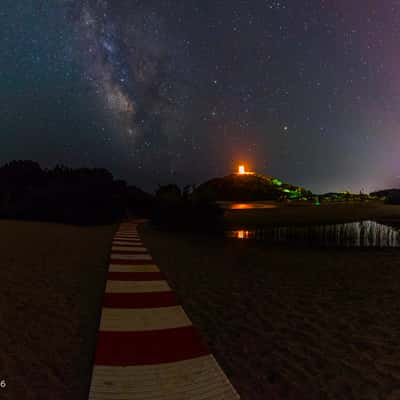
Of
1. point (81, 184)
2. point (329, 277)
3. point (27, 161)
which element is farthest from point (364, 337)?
point (27, 161)

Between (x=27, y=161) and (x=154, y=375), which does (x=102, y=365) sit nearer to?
(x=154, y=375)

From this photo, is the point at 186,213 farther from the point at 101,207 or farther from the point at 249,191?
the point at 249,191

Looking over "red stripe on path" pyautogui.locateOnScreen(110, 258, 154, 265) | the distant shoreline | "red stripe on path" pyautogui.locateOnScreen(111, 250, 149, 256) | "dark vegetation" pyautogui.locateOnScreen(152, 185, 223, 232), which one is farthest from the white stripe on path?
the distant shoreline

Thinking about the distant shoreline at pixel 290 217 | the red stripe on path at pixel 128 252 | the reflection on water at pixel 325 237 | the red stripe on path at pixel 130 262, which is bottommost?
the red stripe on path at pixel 130 262

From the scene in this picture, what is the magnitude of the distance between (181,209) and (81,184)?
9.81m

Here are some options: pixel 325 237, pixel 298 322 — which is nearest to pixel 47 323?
pixel 298 322

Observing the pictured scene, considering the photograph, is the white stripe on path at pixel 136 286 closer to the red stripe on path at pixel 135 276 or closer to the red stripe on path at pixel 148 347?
the red stripe on path at pixel 135 276

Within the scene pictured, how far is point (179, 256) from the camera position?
9078 mm

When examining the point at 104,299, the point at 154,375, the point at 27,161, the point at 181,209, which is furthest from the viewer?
the point at 27,161

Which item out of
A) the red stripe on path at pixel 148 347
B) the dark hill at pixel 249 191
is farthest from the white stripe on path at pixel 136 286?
the dark hill at pixel 249 191

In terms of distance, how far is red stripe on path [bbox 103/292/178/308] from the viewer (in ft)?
14.9

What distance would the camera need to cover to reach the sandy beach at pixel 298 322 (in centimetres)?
273

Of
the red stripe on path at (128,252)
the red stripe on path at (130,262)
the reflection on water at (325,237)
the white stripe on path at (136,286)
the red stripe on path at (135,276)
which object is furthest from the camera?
the reflection on water at (325,237)

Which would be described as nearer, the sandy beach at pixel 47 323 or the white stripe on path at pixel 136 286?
the sandy beach at pixel 47 323
